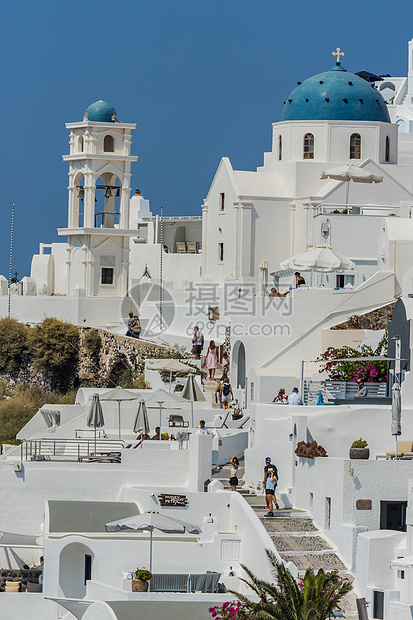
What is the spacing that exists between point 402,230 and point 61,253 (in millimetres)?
23910

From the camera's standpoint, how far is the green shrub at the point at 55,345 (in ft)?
204

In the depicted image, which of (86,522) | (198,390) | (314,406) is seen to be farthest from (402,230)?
(86,522)

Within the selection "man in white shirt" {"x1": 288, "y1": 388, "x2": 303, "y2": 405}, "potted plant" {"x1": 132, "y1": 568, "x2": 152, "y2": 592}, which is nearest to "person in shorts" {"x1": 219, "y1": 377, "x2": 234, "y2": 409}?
"man in white shirt" {"x1": 288, "y1": 388, "x2": 303, "y2": 405}

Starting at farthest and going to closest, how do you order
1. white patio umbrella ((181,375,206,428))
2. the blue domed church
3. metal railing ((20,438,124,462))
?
1. the blue domed church
2. white patio umbrella ((181,375,206,428))
3. metal railing ((20,438,124,462))

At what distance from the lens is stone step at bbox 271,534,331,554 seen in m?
30.8

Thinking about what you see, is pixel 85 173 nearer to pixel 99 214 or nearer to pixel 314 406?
pixel 99 214

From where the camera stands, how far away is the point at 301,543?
31.3 metres

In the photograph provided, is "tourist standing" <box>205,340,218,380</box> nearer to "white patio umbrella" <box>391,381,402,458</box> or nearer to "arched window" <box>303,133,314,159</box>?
"arched window" <box>303,133,314,159</box>

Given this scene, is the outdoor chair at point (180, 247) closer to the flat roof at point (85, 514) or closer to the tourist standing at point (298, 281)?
the tourist standing at point (298, 281)

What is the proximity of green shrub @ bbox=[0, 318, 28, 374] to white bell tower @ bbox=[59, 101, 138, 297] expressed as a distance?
3042mm

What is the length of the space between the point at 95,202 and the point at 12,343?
7.80 m

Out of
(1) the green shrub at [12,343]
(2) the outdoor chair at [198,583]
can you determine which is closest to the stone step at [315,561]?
(2) the outdoor chair at [198,583]

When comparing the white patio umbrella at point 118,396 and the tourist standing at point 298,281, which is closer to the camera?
the white patio umbrella at point 118,396

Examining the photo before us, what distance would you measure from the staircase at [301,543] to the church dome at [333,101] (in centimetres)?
3062
